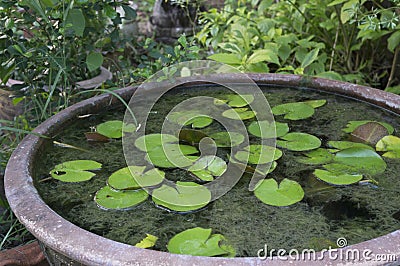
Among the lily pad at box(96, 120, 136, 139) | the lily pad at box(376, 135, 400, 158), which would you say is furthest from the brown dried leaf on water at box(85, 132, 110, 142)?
the lily pad at box(376, 135, 400, 158)

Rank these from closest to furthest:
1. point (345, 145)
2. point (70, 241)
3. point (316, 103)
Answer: point (70, 241) < point (345, 145) < point (316, 103)

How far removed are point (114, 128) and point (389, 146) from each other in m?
0.72

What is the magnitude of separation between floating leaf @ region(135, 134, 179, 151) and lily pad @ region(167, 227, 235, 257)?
37cm

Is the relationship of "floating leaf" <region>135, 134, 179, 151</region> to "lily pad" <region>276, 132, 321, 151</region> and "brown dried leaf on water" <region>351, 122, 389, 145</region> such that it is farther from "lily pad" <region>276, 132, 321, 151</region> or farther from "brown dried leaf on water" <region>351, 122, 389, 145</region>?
"brown dried leaf on water" <region>351, 122, 389, 145</region>


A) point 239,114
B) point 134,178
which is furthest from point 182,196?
point 239,114

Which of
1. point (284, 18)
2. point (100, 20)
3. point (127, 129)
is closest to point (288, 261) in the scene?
point (127, 129)

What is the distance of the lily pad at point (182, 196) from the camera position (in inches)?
36.9

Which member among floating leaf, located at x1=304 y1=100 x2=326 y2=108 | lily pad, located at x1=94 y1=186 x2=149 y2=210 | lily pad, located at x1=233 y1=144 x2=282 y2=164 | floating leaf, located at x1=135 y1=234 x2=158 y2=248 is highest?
floating leaf, located at x1=304 y1=100 x2=326 y2=108

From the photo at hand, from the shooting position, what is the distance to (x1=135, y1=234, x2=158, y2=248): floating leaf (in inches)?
32.4

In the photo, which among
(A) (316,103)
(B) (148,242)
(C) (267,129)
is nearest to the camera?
(B) (148,242)

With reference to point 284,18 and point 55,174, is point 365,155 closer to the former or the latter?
point 55,174

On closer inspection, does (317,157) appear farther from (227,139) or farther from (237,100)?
(237,100)

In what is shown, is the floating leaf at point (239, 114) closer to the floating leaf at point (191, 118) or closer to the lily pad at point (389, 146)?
the floating leaf at point (191, 118)

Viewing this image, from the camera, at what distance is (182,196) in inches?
38.0
